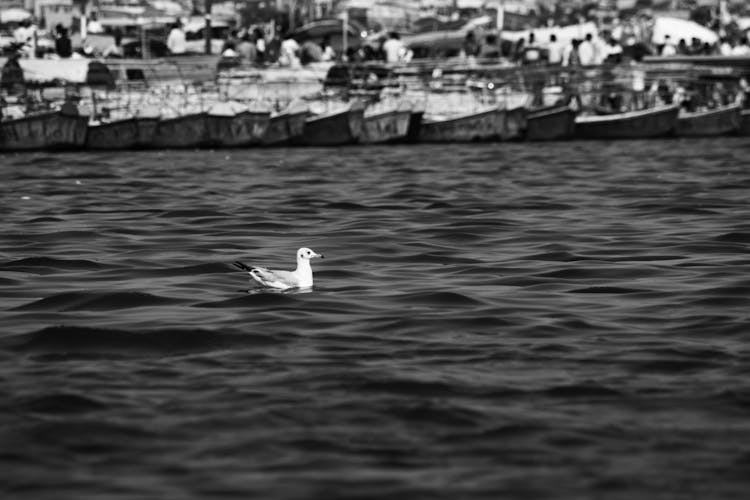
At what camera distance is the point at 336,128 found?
3694 centimetres

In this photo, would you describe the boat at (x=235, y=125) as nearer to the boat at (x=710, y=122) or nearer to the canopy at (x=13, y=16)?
the boat at (x=710, y=122)

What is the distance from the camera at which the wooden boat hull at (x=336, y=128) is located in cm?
3672

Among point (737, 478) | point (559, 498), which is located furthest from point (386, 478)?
point (737, 478)

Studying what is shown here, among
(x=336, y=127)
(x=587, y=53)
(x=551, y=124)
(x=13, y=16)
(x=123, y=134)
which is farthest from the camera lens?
(x=13, y=16)

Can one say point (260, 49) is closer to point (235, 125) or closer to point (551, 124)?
point (235, 125)

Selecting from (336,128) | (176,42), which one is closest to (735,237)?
(336,128)

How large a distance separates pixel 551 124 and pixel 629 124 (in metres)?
2.16

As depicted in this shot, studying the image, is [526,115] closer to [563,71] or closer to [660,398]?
[563,71]

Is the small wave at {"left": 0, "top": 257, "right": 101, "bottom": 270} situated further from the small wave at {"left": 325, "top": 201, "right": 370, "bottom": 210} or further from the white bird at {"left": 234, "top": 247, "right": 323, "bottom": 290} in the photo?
the small wave at {"left": 325, "top": 201, "right": 370, "bottom": 210}

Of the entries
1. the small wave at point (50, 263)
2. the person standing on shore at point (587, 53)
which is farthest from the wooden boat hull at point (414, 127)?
the small wave at point (50, 263)

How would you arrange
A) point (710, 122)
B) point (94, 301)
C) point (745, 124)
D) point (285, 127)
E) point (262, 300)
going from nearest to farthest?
point (262, 300), point (94, 301), point (285, 127), point (710, 122), point (745, 124)

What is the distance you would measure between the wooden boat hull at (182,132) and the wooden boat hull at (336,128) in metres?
2.68

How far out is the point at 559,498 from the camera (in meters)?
8.27

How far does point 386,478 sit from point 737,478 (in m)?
2.00
